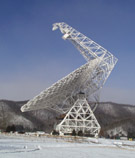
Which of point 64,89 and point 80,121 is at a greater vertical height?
point 64,89

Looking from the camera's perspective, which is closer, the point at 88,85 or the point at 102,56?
the point at 102,56

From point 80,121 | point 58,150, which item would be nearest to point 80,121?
point 80,121

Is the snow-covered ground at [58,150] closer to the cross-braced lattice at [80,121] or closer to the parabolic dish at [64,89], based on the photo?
the parabolic dish at [64,89]

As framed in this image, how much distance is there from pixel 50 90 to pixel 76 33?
37.0ft

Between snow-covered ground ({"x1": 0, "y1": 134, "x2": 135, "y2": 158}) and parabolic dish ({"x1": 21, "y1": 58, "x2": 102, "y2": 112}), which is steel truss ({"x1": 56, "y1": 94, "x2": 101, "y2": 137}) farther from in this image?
snow-covered ground ({"x1": 0, "y1": 134, "x2": 135, "y2": 158})

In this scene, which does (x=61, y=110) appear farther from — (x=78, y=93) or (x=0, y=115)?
(x=0, y=115)

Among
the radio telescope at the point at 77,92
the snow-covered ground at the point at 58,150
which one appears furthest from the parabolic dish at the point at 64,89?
the snow-covered ground at the point at 58,150

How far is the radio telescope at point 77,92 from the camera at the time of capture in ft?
132

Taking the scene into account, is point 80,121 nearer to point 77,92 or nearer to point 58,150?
point 77,92

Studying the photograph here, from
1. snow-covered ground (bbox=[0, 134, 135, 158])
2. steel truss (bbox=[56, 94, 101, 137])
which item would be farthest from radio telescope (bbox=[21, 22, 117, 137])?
snow-covered ground (bbox=[0, 134, 135, 158])

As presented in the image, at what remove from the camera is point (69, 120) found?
4700cm

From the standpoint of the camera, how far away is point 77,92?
149ft

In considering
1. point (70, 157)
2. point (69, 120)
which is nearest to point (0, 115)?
point (69, 120)

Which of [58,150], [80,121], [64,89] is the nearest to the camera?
[58,150]
